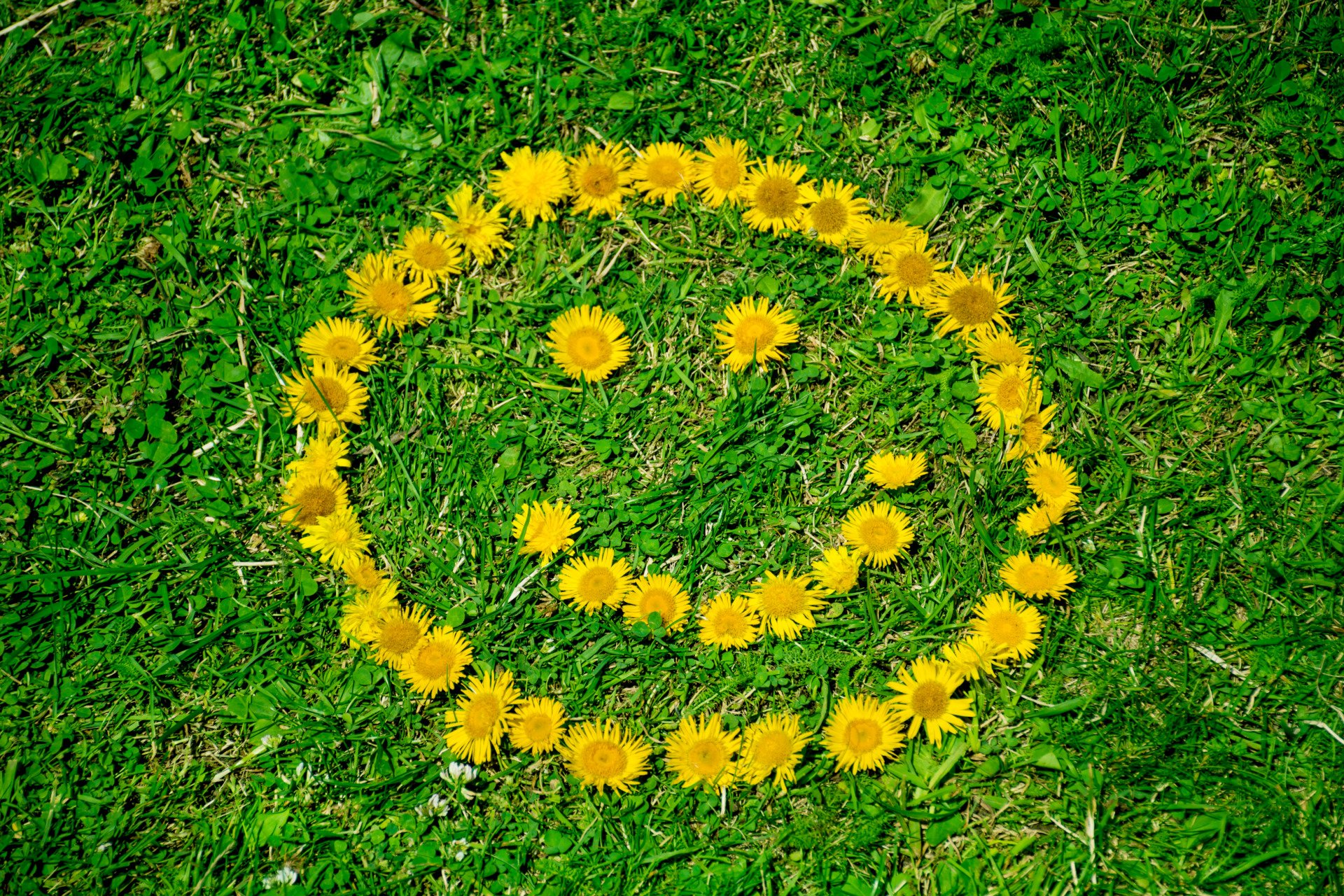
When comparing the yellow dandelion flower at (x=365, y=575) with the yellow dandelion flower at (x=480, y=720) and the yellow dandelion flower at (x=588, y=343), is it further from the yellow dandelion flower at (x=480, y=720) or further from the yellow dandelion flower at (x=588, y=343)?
the yellow dandelion flower at (x=588, y=343)

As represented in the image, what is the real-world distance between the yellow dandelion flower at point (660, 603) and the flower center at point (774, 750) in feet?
1.38

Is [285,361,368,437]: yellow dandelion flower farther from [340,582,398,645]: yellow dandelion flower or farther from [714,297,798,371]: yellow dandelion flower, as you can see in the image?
[714,297,798,371]: yellow dandelion flower

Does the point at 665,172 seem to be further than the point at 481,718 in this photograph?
Yes

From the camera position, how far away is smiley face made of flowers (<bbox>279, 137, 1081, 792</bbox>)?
2762 millimetres

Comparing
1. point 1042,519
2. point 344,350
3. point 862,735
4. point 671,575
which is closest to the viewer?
point 862,735

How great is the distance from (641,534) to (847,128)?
60.5 inches

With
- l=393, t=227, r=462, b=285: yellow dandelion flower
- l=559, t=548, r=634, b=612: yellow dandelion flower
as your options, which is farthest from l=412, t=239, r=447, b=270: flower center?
l=559, t=548, r=634, b=612: yellow dandelion flower

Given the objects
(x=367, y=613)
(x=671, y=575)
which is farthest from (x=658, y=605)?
(x=367, y=613)

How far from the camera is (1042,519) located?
2826mm

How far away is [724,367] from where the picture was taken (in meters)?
3.04

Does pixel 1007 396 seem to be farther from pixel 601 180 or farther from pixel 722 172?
pixel 601 180

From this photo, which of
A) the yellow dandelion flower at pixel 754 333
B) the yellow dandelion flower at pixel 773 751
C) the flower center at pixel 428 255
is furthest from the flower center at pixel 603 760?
the flower center at pixel 428 255

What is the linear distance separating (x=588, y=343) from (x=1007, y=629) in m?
1.56

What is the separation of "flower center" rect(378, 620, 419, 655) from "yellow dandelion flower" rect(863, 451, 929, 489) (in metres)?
1.50
